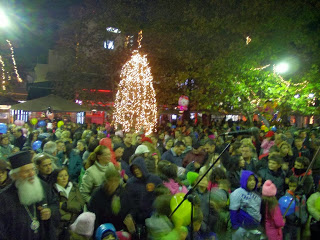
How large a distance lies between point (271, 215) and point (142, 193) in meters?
1.82

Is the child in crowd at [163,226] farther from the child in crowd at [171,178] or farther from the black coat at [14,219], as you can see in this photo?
the black coat at [14,219]

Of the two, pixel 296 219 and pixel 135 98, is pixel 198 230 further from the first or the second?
pixel 135 98

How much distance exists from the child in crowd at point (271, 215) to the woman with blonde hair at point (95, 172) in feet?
7.72

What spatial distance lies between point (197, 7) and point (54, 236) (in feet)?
54.2

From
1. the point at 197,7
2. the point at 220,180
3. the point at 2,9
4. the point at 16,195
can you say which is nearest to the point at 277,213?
the point at 220,180

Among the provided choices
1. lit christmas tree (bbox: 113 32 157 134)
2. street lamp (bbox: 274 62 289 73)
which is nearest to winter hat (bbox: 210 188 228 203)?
street lamp (bbox: 274 62 289 73)

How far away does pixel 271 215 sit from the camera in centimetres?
414

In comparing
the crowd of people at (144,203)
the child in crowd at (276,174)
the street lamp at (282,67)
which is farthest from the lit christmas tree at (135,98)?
the child in crowd at (276,174)

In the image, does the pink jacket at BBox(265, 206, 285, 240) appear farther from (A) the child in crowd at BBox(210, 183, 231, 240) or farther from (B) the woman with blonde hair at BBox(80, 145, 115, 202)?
(B) the woman with blonde hair at BBox(80, 145, 115, 202)

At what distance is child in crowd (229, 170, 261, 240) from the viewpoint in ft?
13.3

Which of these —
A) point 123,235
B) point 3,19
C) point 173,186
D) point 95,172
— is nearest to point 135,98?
point 3,19

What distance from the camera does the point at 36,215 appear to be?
320 centimetres

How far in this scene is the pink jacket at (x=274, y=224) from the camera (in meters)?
4.12

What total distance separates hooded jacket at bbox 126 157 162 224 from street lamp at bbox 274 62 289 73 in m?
11.7
